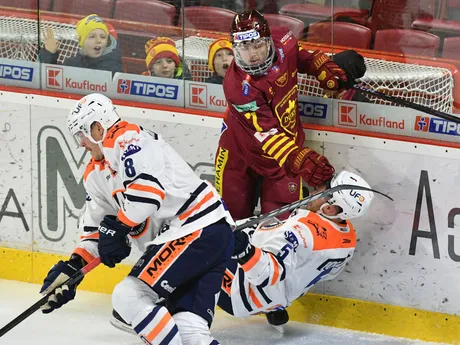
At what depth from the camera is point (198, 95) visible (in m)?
5.26

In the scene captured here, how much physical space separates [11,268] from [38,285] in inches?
6.8

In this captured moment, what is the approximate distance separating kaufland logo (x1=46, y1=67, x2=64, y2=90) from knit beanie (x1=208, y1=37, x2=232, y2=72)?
29.7 inches

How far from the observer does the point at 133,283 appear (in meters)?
4.29

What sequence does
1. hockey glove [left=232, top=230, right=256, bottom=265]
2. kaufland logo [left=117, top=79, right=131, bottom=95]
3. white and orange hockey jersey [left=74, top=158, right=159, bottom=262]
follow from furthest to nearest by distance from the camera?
1. kaufland logo [left=117, top=79, right=131, bottom=95]
2. hockey glove [left=232, top=230, right=256, bottom=265]
3. white and orange hockey jersey [left=74, top=158, right=159, bottom=262]

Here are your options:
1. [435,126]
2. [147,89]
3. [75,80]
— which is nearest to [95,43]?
[75,80]

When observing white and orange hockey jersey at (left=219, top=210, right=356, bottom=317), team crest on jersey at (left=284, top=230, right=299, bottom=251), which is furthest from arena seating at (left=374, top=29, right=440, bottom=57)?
team crest on jersey at (left=284, top=230, right=299, bottom=251)

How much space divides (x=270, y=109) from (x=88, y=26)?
110 cm

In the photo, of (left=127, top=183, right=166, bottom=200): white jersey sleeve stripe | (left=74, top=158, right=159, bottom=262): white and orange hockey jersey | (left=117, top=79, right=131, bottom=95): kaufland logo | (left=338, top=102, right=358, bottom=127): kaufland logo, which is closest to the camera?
(left=127, top=183, right=166, bottom=200): white jersey sleeve stripe

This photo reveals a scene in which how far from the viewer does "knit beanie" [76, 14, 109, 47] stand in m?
5.41

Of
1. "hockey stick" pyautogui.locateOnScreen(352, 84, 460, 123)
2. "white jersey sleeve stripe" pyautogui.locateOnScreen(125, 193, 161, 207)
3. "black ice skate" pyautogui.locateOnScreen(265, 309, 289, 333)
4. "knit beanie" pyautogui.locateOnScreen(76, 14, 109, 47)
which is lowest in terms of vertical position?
"black ice skate" pyautogui.locateOnScreen(265, 309, 289, 333)

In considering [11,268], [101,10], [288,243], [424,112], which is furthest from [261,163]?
[11,268]

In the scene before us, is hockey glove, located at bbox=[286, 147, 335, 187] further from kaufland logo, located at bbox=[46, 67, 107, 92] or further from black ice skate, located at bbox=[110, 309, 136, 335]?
kaufland logo, located at bbox=[46, 67, 107, 92]

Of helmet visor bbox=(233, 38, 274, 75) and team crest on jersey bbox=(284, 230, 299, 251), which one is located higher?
helmet visor bbox=(233, 38, 274, 75)

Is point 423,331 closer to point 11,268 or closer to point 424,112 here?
point 424,112
